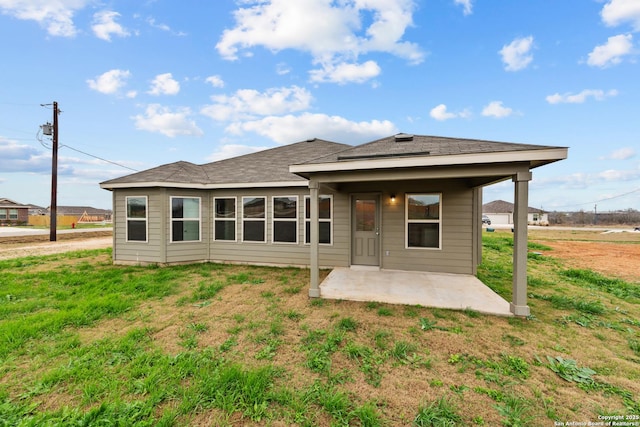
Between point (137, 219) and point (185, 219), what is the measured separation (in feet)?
4.57

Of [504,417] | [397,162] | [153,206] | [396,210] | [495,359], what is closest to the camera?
[504,417]

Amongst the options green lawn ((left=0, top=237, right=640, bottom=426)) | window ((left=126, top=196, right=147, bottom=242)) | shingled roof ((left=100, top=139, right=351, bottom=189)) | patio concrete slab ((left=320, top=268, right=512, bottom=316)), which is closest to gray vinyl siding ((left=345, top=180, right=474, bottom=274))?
patio concrete slab ((left=320, top=268, right=512, bottom=316))

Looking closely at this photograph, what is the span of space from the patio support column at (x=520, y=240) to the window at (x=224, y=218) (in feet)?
22.8

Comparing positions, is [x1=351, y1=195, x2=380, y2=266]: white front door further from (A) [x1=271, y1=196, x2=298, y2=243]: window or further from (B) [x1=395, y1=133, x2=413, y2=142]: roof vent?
(A) [x1=271, y1=196, x2=298, y2=243]: window

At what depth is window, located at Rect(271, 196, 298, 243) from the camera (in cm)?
727

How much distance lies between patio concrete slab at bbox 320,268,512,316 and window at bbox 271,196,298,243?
1.83 metres

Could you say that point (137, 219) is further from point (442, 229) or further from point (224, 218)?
point (442, 229)

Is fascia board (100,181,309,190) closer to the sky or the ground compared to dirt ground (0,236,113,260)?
closer to the sky

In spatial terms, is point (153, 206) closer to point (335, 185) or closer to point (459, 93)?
point (335, 185)

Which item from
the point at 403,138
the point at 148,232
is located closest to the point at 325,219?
the point at 403,138

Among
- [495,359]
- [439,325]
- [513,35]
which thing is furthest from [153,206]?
[513,35]

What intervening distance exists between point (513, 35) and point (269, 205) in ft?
33.3

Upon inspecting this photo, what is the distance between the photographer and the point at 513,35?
8.48m

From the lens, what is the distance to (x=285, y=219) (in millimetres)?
7344
